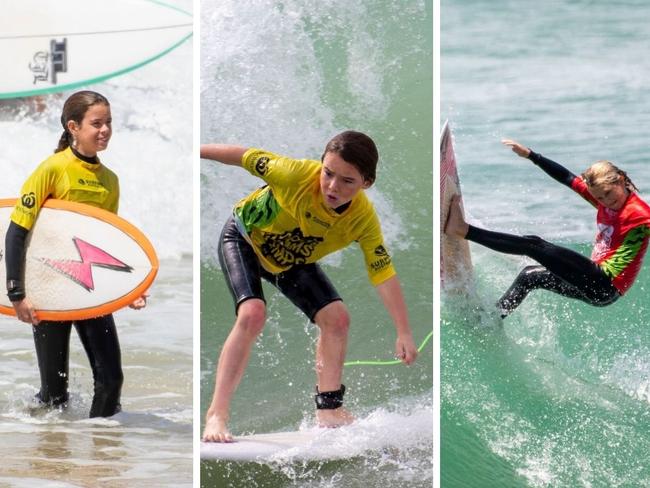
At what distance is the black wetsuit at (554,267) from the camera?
4.45 m

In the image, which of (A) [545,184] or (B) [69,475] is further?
(A) [545,184]

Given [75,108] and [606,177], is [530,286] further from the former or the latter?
[75,108]

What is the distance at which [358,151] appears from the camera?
14.0ft

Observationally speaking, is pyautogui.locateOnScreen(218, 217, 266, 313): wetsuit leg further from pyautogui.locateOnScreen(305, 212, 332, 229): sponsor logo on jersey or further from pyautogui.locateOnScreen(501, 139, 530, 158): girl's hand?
pyautogui.locateOnScreen(501, 139, 530, 158): girl's hand

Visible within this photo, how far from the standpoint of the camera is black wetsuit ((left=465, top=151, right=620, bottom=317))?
4445 millimetres

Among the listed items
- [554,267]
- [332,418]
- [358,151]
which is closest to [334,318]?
[332,418]

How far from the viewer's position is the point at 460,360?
4.48 m

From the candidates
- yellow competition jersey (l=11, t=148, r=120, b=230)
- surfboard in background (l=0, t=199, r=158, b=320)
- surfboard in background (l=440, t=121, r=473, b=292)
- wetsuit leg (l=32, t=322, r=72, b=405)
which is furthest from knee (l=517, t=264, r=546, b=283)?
Result: wetsuit leg (l=32, t=322, r=72, b=405)

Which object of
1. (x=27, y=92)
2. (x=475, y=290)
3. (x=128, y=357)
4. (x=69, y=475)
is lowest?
(x=69, y=475)

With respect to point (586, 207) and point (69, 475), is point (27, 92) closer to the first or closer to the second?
point (69, 475)

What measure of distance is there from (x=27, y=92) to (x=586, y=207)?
2500 mm

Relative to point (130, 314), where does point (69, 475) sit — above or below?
below

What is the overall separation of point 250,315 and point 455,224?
989 millimetres

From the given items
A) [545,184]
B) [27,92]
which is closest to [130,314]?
[27,92]
